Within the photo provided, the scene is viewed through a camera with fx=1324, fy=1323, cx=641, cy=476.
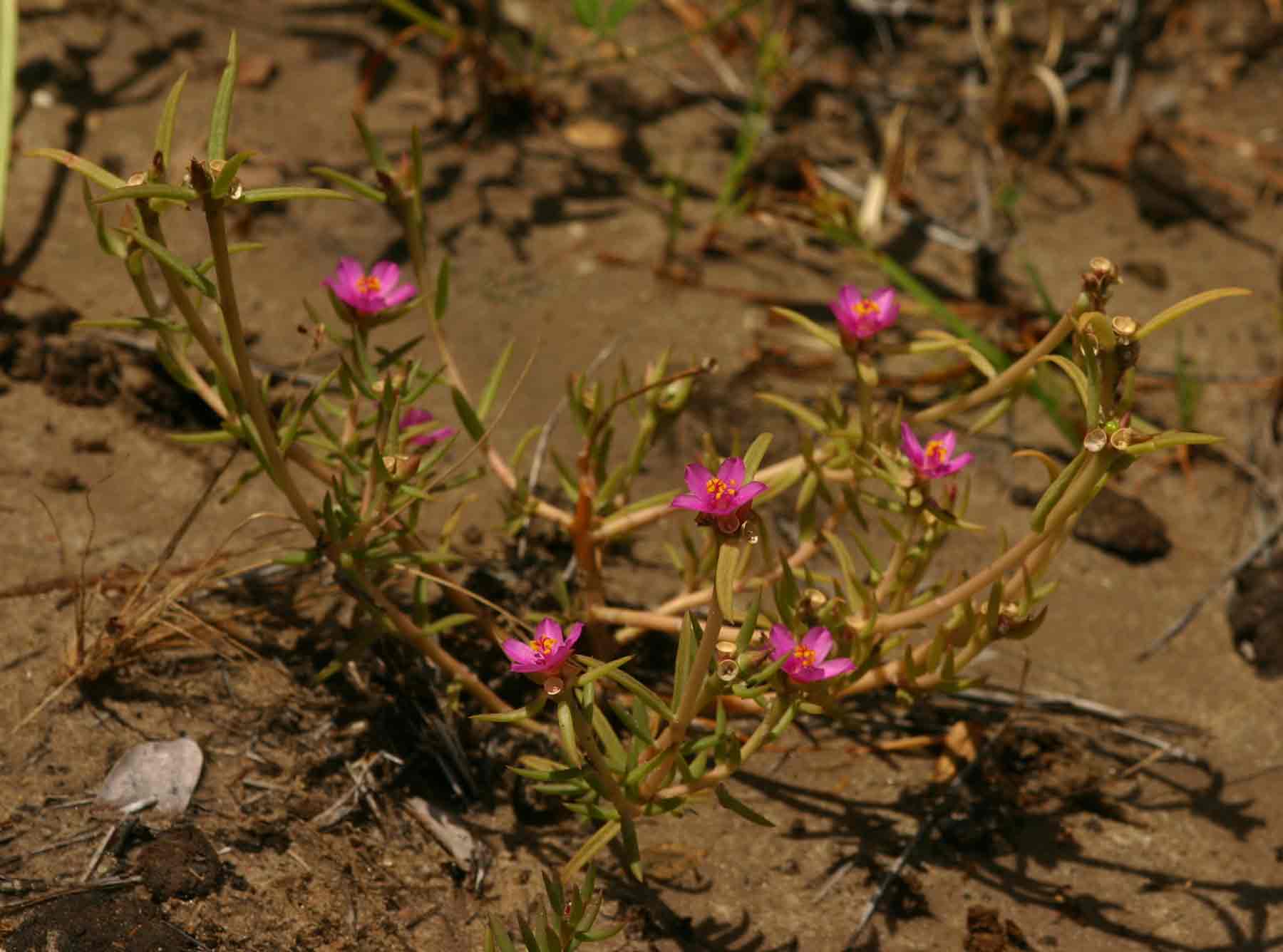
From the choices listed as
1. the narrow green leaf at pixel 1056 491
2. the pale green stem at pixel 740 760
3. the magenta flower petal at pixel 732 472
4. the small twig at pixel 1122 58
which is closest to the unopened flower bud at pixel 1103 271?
the narrow green leaf at pixel 1056 491

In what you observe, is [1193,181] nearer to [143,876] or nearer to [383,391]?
[383,391]

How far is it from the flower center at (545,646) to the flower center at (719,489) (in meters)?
0.37

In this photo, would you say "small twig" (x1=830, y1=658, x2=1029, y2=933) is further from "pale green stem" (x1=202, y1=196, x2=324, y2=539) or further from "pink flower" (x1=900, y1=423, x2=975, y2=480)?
"pale green stem" (x1=202, y1=196, x2=324, y2=539)

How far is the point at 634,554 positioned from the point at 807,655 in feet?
3.41

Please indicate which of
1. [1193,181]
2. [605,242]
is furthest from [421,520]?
[1193,181]

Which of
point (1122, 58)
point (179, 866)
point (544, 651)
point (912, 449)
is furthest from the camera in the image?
point (1122, 58)

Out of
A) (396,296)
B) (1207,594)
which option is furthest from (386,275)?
(1207,594)

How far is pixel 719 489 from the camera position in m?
1.84

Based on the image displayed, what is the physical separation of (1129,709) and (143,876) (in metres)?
2.05

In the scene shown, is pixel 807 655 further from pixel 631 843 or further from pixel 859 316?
pixel 859 316

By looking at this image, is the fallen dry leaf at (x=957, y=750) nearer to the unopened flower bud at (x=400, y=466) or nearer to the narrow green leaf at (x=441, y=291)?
the unopened flower bud at (x=400, y=466)

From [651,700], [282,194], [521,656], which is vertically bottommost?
[651,700]

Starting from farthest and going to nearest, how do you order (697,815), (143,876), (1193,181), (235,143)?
(1193,181)
(235,143)
(697,815)
(143,876)

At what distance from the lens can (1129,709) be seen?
2938mm
